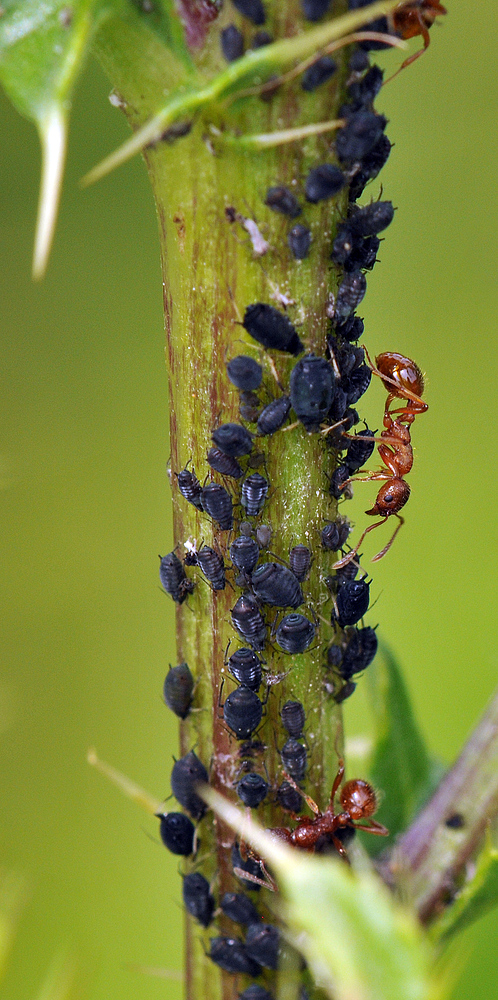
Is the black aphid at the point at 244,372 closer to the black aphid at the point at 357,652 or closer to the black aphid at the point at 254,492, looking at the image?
the black aphid at the point at 254,492

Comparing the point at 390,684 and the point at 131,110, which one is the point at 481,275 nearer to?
the point at 390,684

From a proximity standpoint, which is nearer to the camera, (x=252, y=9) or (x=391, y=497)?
(x=252, y=9)

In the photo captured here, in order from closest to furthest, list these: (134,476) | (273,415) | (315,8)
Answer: (315,8) < (273,415) < (134,476)

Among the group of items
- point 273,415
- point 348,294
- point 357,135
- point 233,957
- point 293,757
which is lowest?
point 233,957

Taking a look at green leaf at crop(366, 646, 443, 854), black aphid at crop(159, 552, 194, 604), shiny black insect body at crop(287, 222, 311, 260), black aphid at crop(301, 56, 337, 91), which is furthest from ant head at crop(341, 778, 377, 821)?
black aphid at crop(301, 56, 337, 91)

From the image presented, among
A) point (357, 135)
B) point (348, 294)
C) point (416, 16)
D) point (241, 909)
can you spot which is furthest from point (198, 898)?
point (416, 16)

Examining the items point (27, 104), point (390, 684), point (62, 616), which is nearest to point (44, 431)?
point (62, 616)

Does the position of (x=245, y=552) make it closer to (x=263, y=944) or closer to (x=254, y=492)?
(x=254, y=492)

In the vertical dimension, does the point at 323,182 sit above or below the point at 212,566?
above
